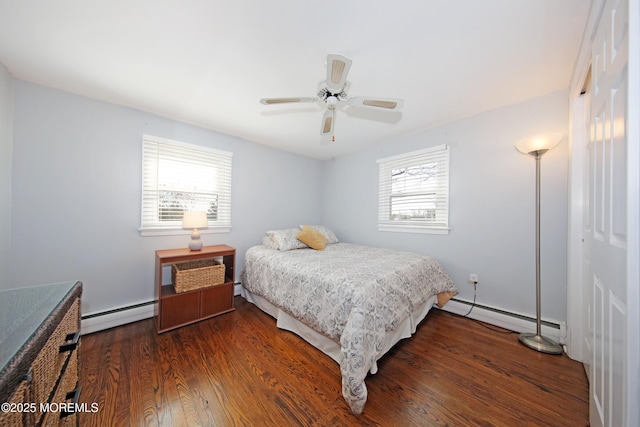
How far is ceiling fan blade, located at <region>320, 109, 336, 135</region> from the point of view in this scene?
6.11 ft

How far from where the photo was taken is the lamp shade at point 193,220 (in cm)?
248

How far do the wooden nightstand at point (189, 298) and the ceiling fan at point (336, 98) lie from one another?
5.82 feet

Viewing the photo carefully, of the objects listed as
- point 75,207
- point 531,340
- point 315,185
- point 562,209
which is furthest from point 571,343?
point 75,207

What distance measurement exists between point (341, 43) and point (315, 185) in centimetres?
282

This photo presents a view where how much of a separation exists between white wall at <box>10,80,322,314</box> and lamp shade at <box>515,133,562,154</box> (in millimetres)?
3486

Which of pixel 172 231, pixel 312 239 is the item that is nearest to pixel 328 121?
pixel 312 239

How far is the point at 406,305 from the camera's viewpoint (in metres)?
1.92

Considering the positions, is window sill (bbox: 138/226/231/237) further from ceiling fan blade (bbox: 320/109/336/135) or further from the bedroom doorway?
the bedroom doorway

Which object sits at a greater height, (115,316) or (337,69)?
(337,69)

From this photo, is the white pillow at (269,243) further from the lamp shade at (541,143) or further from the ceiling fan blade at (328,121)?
the lamp shade at (541,143)

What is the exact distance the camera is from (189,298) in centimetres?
236

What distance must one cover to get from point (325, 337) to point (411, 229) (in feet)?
6.05

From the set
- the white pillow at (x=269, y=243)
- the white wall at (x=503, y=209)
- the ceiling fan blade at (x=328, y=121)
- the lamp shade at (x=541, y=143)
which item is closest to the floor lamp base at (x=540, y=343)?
the white wall at (x=503, y=209)

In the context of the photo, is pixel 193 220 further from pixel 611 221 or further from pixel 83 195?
pixel 611 221
